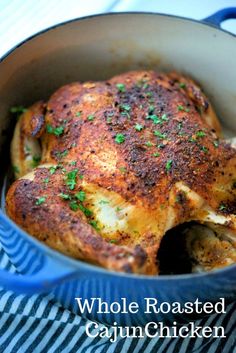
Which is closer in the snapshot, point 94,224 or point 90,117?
point 94,224

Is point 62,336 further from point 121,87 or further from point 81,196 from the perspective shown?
point 121,87

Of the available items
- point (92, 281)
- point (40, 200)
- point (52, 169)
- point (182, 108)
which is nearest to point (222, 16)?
point (182, 108)

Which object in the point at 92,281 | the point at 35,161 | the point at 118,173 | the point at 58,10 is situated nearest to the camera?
the point at 92,281

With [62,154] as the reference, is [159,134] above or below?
above

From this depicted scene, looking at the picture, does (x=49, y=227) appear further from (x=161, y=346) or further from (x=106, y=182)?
(x=161, y=346)

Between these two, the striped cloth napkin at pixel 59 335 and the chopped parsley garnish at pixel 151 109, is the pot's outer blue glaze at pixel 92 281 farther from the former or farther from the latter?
the chopped parsley garnish at pixel 151 109

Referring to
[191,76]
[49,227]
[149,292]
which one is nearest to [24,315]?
[49,227]

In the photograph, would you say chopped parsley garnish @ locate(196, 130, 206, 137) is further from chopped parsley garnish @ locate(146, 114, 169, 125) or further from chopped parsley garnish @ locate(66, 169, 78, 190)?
chopped parsley garnish @ locate(66, 169, 78, 190)
